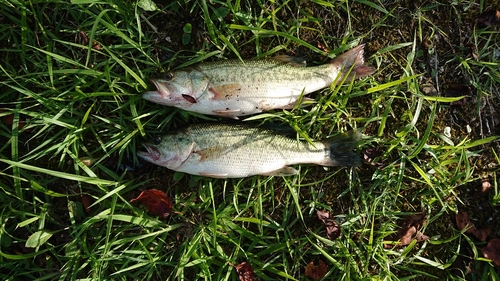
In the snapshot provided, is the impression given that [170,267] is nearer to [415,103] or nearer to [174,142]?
[174,142]

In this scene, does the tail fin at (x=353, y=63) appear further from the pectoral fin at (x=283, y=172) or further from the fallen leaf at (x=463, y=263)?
the fallen leaf at (x=463, y=263)

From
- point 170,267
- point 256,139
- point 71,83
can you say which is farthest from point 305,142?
point 71,83

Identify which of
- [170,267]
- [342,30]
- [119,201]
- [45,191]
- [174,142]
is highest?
[342,30]

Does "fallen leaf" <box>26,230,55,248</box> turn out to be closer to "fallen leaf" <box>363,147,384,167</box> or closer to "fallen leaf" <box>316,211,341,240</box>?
"fallen leaf" <box>316,211,341,240</box>

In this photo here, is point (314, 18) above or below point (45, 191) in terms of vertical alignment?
above

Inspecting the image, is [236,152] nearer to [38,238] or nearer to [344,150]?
[344,150]

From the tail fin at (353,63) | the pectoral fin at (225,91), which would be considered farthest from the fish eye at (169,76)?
the tail fin at (353,63)
